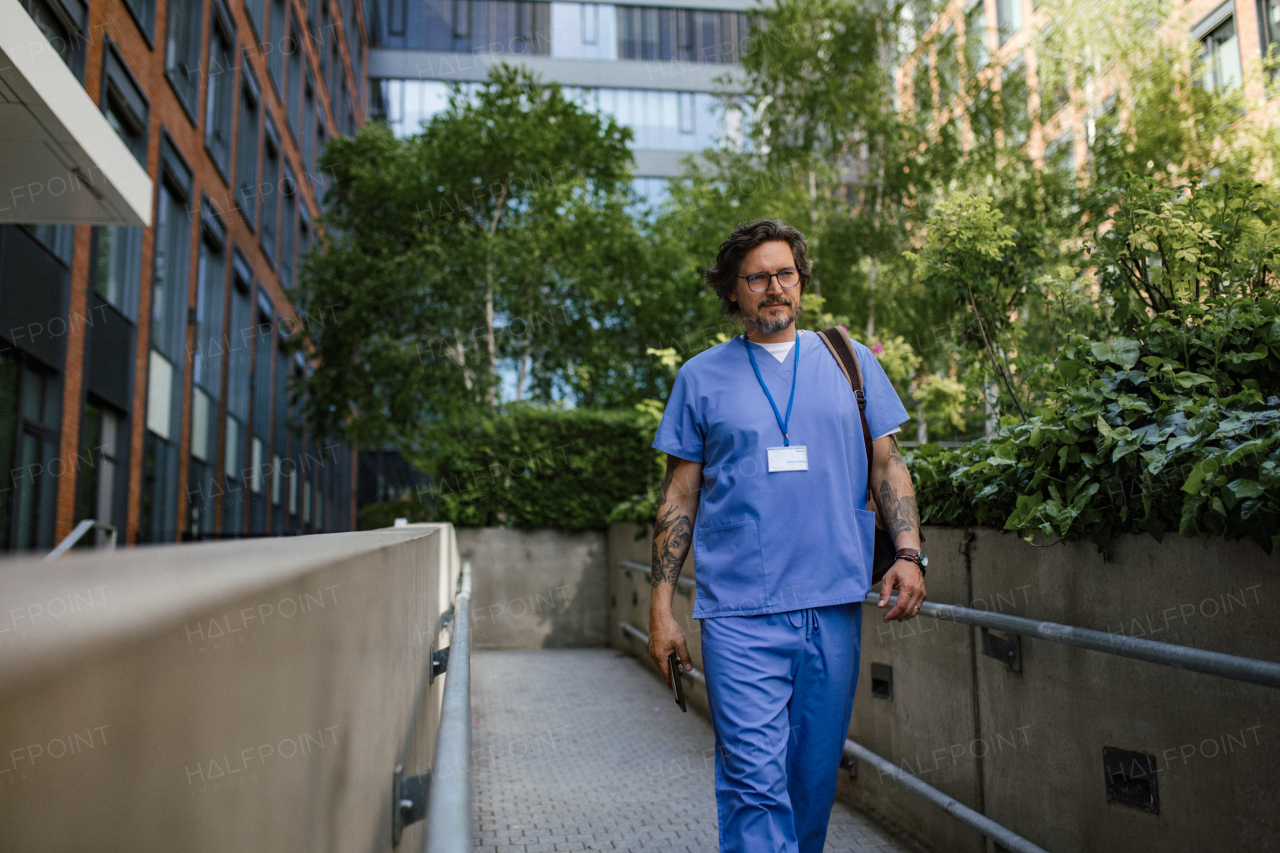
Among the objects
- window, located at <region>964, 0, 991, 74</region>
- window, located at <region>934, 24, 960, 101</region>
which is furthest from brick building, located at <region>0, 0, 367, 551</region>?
window, located at <region>964, 0, 991, 74</region>

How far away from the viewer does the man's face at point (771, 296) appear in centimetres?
320

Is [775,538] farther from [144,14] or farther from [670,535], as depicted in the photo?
[144,14]

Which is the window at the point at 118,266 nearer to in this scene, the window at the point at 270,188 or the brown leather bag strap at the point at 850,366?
the window at the point at 270,188

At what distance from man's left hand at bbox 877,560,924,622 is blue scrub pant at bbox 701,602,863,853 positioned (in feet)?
0.32

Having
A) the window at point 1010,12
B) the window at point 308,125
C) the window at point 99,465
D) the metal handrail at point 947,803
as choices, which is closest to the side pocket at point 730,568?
the metal handrail at point 947,803

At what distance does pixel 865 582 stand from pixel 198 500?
707 inches

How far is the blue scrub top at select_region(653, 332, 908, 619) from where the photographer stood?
294cm

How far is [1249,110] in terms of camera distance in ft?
50.3

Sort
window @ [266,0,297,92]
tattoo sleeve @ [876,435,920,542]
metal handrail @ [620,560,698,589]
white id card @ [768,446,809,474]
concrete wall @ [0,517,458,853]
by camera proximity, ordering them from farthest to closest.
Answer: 1. window @ [266,0,297,92]
2. metal handrail @ [620,560,698,589]
3. tattoo sleeve @ [876,435,920,542]
4. white id card @ [768,446,809,474]
5. concrete wall @ [0,517,458,853]

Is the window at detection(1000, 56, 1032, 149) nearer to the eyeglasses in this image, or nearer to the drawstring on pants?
the eyeglasses

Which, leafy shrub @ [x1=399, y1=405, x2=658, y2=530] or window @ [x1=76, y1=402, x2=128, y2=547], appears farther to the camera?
leafy shrub @ [x1=399, y1=405, x2=658, y2=530]

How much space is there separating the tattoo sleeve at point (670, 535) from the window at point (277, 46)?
2366 cm

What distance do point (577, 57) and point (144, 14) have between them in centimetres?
3278

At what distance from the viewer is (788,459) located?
3004 millimetres
